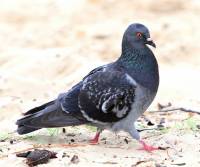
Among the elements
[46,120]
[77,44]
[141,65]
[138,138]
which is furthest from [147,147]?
[77,44]

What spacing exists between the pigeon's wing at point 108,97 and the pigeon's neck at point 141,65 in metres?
0.07

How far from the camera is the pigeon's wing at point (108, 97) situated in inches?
232

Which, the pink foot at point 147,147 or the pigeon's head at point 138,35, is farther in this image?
the pigeon's head at point 138,35

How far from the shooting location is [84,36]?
1082 cm

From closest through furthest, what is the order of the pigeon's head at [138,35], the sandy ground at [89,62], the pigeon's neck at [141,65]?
the sandy ground at [89,62] < the pigeon's neck at [141,65] < the pigeon's head at [138,35]

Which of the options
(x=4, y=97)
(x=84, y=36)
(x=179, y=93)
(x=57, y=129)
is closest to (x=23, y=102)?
(x=4, y=97)

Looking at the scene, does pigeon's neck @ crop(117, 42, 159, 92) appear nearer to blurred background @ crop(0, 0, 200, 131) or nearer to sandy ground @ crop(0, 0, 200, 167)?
sandy ground @ crop(0, 0, 200, 167)

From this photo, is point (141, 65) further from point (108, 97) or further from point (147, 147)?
point (147, 147)

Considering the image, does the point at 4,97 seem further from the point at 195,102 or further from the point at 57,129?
the point at 195,102

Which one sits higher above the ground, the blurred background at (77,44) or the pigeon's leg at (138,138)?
the blurred background at (77,44)

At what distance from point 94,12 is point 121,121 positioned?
6.01 meters

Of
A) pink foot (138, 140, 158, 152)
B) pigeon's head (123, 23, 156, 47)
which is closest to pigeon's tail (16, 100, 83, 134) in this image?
pink foot (138, 140, 158, 152)

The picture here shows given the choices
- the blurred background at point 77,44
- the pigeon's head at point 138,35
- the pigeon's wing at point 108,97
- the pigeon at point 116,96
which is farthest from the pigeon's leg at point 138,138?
the blurred background at point 77,44

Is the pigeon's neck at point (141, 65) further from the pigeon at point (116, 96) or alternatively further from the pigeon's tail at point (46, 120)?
the pigeon's tail at point (46, 120)
